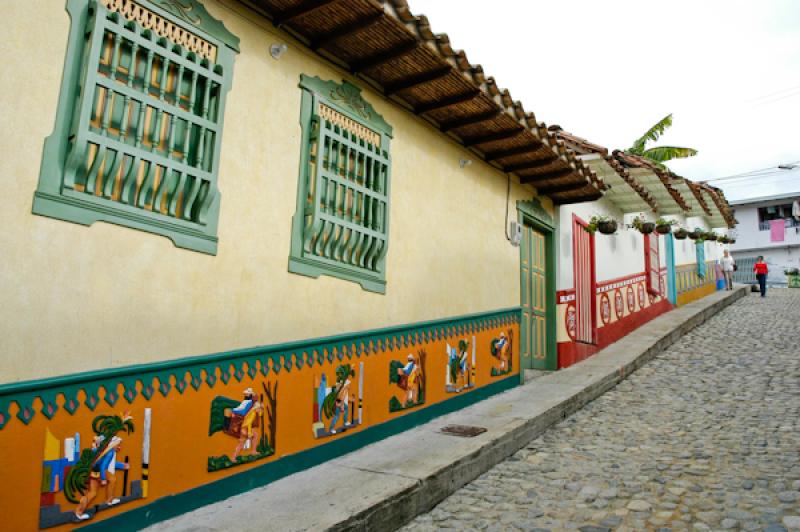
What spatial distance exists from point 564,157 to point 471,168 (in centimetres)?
138

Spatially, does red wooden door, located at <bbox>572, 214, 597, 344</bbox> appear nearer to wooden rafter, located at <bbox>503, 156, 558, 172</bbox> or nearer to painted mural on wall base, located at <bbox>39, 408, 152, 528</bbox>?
wooden rafter, located at <bbox>503, 156, 558, 172</bbox>

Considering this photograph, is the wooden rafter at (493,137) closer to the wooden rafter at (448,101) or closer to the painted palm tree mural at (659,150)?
the wooden rafter at (448,101)

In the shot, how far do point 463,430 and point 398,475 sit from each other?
57.8 inches

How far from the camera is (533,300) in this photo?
332 inches

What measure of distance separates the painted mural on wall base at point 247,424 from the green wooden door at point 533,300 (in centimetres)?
468

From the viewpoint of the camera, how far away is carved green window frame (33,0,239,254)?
2.88m

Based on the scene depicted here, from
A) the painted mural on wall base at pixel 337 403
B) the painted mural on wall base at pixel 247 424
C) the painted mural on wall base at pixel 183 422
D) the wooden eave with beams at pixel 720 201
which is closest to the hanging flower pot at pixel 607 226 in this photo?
the painted mural on wall base at pixel 183 422

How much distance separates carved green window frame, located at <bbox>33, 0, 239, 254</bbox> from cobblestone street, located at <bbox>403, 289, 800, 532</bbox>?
2649 millimetres

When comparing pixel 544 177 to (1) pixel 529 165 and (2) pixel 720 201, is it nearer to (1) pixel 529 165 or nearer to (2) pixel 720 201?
(1) pixel 529 165

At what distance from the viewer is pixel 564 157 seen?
285 inches

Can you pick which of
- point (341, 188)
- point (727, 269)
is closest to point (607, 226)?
point (341, 188)

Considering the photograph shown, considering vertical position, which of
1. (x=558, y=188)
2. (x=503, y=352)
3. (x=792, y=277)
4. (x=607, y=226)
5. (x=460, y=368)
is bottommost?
(x=460, y=368)

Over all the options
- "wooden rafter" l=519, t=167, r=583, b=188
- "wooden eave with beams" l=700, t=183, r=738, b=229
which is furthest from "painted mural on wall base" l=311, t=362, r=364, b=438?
"wooden eave with beams" l=700, t=183, r=738, b=229

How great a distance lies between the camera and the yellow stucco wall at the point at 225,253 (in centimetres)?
268
